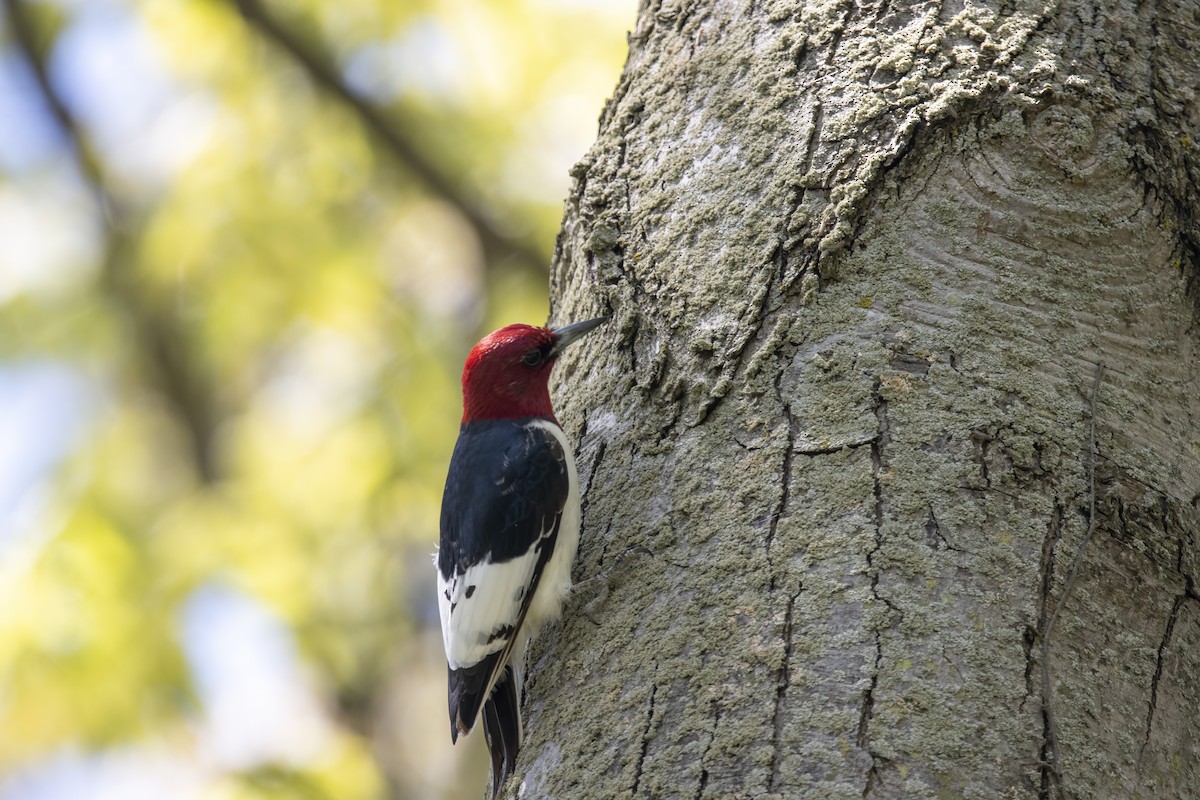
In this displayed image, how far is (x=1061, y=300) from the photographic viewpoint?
229 centimetres

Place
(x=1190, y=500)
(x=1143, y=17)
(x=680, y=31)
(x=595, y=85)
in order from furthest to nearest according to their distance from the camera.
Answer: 1. (x=595, y=85)
2. (x=680, y=31)
3. (x=1143, y=17)
4. (x=1190, y=500)

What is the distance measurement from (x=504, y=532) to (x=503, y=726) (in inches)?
22.0

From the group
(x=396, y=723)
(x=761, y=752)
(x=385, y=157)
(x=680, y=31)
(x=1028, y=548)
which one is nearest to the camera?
(x=761, y=752)

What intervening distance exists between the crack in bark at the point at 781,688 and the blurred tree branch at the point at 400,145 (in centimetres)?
412

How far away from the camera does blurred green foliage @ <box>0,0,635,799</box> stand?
484cm

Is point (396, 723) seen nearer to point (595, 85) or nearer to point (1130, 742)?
point (595, 85)

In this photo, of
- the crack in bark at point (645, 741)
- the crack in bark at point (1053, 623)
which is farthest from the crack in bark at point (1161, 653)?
the crack in bark at point (645, 741)

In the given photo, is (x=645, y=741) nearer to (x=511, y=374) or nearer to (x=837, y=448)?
(x=837, y=448)

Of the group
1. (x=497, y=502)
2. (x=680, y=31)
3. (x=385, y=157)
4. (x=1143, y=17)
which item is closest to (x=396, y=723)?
(x=385, y=157)

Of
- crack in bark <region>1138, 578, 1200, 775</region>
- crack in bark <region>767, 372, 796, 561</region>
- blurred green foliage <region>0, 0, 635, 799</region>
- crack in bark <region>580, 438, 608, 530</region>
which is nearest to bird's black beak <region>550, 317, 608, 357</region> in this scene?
crack in bark <region>580, 438, 608, 530</region>

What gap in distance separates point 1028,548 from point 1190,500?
0.42 meters

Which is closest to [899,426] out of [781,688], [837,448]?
[837,448]

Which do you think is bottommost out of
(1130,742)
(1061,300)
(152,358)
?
(1130,742)

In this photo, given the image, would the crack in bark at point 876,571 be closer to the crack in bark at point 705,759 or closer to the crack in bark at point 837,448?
the crack in bark at point 837,448
